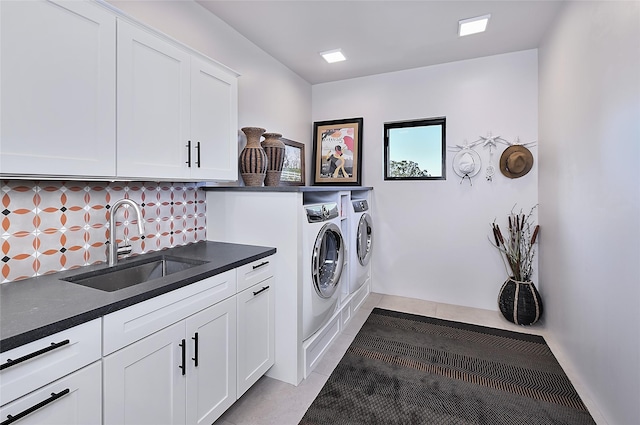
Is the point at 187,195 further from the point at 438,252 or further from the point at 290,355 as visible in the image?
the point at 438,252

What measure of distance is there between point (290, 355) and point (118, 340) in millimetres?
1131

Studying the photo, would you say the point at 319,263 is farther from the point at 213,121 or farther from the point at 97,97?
the point at 97,97

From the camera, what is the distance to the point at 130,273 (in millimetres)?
1672

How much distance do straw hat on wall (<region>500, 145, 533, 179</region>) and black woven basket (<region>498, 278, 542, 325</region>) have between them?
104 cm

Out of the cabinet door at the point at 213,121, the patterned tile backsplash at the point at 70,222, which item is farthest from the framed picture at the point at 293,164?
the patterned tile backsplash at the point at 70,222

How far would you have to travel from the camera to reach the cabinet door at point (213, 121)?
5.82 feet

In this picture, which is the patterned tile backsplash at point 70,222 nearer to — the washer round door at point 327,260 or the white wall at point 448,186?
the washer round door at point 327,260

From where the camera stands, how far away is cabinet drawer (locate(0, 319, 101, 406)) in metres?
0.81

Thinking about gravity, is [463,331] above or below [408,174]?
below

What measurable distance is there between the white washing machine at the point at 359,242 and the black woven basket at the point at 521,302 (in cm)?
134

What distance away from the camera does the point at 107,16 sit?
4.25 feet

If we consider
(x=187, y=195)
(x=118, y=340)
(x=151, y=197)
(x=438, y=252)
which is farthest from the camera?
(x=438, y=252)

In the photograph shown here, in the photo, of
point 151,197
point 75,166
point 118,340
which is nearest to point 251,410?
point 118,340

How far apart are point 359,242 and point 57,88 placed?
2.51 meters
